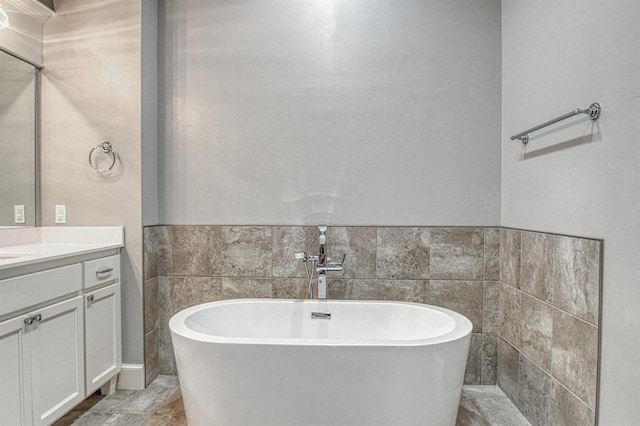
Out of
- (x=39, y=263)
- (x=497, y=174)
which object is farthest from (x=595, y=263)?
(x=39, y=263)

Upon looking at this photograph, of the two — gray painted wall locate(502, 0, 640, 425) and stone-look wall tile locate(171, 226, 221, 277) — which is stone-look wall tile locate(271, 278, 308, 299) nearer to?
stone-look wall tile locate(171, 226, 221, 277)

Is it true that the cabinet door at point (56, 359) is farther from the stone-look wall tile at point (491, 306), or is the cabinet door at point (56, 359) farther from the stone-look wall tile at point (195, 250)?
the stone-look wall tile at point (491, 306)

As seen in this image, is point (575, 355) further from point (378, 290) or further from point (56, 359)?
point (56, 359)

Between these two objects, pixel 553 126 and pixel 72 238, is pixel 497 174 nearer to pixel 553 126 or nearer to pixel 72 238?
pixel 553 126

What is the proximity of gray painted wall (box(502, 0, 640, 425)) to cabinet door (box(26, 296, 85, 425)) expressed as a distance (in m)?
2.39

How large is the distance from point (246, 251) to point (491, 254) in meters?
1.59

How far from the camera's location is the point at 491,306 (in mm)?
2424

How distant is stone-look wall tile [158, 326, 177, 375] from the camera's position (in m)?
2.57

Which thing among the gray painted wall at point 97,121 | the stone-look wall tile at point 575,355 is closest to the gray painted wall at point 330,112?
the gray painted wall at point 97,121

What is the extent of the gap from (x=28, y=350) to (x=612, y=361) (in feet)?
7.89

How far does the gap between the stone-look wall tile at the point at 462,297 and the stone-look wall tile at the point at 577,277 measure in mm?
625

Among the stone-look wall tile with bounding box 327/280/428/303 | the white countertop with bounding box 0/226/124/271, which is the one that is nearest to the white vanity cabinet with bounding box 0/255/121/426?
the white countertop with bounding box 0/226/124/271

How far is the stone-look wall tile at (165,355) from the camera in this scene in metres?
2.57

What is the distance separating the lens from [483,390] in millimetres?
2371
